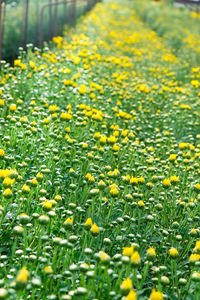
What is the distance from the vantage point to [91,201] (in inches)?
105

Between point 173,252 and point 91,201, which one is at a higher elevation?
point 173,252

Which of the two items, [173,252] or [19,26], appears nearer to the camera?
[173,252]

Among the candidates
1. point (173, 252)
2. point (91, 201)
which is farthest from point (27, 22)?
point (173, 252)

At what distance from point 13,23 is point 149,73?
249 centimetres

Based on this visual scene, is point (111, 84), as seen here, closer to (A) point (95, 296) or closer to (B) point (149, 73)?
(B) point (149, 73)

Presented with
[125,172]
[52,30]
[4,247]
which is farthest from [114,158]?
[52,30]

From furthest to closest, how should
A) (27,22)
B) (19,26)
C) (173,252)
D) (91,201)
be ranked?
(27,22), (19,26), (91,201), (173,252)

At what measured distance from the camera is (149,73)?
7805 millimetres

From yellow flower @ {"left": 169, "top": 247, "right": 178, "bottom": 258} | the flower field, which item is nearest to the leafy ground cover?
the flower field

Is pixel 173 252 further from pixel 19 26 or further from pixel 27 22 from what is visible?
pixel 27 22

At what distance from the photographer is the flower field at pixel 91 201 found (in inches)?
75.0

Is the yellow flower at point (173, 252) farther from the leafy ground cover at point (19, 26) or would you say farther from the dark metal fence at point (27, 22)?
the leafy ground cover at point (19, 26)

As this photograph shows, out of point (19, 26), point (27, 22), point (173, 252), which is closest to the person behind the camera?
point (173, 252)

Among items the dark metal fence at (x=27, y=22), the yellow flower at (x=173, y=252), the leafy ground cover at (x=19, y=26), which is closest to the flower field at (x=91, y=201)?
the yellow flower at (x=173, y=252)
